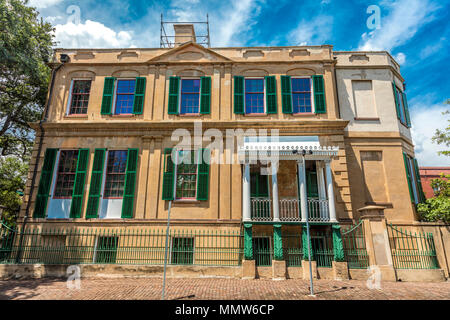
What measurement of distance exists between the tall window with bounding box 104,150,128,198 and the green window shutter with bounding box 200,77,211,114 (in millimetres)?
4793

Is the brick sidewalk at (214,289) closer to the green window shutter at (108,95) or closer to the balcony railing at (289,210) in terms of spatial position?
the balcony railing at (289,210)

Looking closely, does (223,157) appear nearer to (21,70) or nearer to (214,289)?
(214,289)

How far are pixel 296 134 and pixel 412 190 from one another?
6.95 metres

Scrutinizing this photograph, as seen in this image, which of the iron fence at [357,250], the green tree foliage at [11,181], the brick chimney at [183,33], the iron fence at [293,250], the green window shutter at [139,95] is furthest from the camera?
the green tree foliage at [11,181]

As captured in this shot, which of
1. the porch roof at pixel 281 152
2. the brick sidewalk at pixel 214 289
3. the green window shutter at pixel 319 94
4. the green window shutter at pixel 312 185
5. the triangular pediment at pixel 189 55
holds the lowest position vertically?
the brick sidewalk at pixel 214 289

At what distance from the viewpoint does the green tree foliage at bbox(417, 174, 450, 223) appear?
464 inches

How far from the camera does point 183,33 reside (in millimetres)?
16250

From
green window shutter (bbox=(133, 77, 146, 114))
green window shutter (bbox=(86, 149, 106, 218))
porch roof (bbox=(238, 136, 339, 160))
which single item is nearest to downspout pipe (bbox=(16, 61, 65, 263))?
green window shutter (bbox=(86, 149, 106, 218))

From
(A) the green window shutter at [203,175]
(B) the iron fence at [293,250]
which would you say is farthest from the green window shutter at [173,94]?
(B) the iron fence at [293,250]

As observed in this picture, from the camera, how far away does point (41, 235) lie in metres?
12.4

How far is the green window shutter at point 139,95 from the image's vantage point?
46.8 feet

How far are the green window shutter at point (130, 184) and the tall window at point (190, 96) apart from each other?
356 cm

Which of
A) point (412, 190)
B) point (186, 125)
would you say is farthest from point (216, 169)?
point (412, 190)

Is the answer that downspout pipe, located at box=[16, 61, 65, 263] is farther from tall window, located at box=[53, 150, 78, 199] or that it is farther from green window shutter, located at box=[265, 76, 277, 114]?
green window shutter, located at box=[265, 76, 277, 114]
